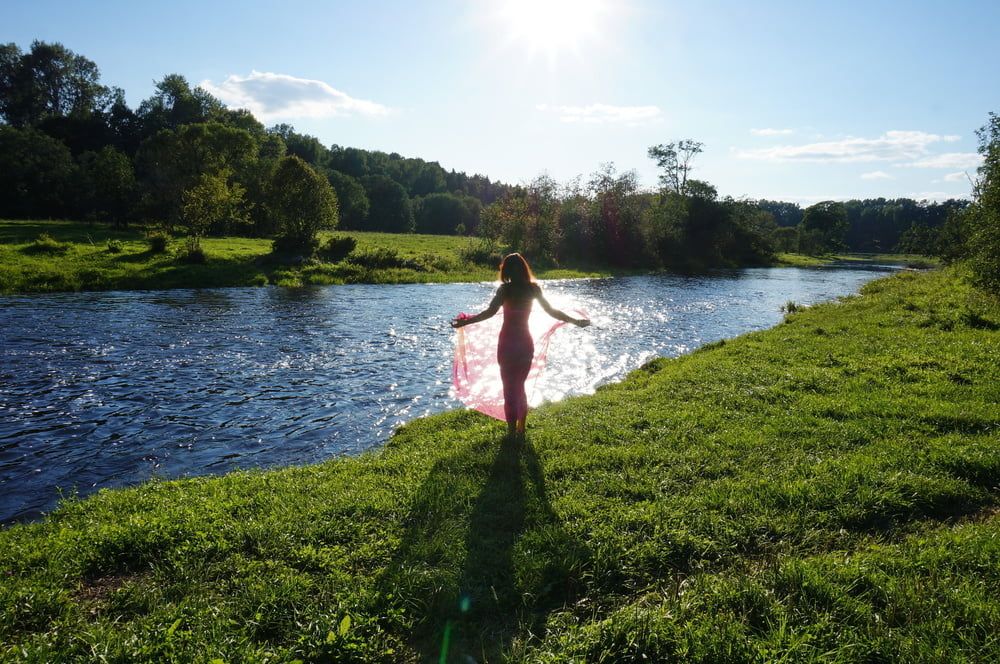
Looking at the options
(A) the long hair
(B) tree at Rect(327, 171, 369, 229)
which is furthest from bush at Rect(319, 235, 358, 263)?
(B) tree at Rect(327, 171, 369, 229)

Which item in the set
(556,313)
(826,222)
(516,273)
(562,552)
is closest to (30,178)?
(516,273)

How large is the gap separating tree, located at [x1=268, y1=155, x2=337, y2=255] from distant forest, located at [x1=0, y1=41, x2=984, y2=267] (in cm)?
13

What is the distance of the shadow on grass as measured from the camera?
479 cm

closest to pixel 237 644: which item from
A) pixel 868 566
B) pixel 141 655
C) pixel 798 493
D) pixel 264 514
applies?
pixel 141 655

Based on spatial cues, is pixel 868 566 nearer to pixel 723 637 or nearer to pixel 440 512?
pixel 723 637

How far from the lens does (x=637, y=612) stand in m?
4.82

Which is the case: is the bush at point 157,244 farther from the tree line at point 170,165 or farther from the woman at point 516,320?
→ the woman at point 516,320

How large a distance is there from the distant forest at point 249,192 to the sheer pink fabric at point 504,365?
4016cm

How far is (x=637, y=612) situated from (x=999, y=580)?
3.54 m

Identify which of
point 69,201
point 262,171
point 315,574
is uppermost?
point 262,171

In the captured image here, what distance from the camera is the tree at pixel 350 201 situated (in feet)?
332

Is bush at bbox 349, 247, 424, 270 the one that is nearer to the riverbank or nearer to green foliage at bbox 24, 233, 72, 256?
the riverbank

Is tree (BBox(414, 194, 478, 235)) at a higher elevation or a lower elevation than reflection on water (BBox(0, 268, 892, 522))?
higher

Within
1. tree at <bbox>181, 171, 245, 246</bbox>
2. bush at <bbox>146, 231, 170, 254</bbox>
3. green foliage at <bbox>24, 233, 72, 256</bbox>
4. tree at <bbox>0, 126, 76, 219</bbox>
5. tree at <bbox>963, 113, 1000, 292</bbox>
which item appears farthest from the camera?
tree at <bbox>0, 126, 76, 219</bbox>
